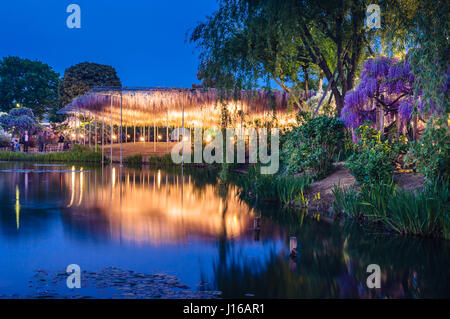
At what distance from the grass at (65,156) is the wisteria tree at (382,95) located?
736 inches

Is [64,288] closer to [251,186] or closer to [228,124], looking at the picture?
[251,186]

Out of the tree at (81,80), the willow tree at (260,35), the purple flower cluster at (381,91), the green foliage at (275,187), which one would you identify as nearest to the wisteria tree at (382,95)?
the purple flower cluster at (381,91)

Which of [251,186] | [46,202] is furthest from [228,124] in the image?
[46,202]

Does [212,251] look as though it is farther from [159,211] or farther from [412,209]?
[159,211]

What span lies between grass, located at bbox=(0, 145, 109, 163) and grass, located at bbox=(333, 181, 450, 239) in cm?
2199

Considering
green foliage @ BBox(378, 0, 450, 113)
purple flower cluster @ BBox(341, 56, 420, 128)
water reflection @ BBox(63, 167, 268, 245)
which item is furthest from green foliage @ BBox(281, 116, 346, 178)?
green foliage @ BBox(378, 0, 450, 113)

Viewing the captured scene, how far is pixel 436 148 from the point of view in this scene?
7.37 metres

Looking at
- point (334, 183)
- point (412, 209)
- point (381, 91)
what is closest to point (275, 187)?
point (334, 183)

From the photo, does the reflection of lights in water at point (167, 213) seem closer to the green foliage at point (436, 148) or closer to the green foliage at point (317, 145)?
the green foliage at point (317, 145)
